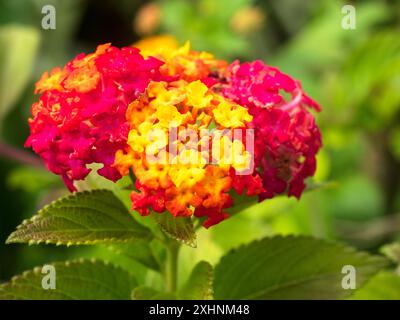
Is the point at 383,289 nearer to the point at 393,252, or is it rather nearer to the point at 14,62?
the point at 393,252

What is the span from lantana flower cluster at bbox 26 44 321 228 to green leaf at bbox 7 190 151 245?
37 mm

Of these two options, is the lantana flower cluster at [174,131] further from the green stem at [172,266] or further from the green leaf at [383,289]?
the green leaf at [383,289]

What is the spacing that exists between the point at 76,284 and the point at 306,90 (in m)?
1.33

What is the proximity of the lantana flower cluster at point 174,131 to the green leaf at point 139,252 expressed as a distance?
122 mm

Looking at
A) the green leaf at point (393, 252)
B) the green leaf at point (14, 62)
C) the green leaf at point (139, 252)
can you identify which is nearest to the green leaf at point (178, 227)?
the green leaf at point (139, 252)

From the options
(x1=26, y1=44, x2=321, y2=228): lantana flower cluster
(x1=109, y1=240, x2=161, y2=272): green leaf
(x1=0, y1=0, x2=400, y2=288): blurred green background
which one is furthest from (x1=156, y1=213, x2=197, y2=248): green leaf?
(x1=0, y1=0, x2=400, y2=288): blurred green background

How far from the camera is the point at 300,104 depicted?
0.94m

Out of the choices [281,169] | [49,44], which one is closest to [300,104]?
[281,169]

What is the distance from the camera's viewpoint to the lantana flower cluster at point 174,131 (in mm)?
791

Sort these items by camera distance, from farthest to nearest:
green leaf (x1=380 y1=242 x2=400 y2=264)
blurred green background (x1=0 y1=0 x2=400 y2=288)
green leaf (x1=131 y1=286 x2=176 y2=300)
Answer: blurred green background (x1=0 y1=0 x2=400 y2=288), green leaf (x1=380 y1=242 x2=400 y2=264), green leaf (x1=131 y1=286 x2=176 y2=300)

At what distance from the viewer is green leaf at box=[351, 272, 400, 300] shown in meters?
1.13

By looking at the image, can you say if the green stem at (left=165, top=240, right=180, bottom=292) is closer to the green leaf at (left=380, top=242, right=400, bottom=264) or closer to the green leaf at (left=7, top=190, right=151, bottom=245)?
the green leaf at (left=7, top=190, right=151, bottom=245)

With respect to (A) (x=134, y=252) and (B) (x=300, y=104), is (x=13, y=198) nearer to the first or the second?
(A) (x=134, y=252)

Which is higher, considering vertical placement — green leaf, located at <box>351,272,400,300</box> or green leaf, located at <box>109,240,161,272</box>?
green leaf, located at <box>109,240,161,272</box>
